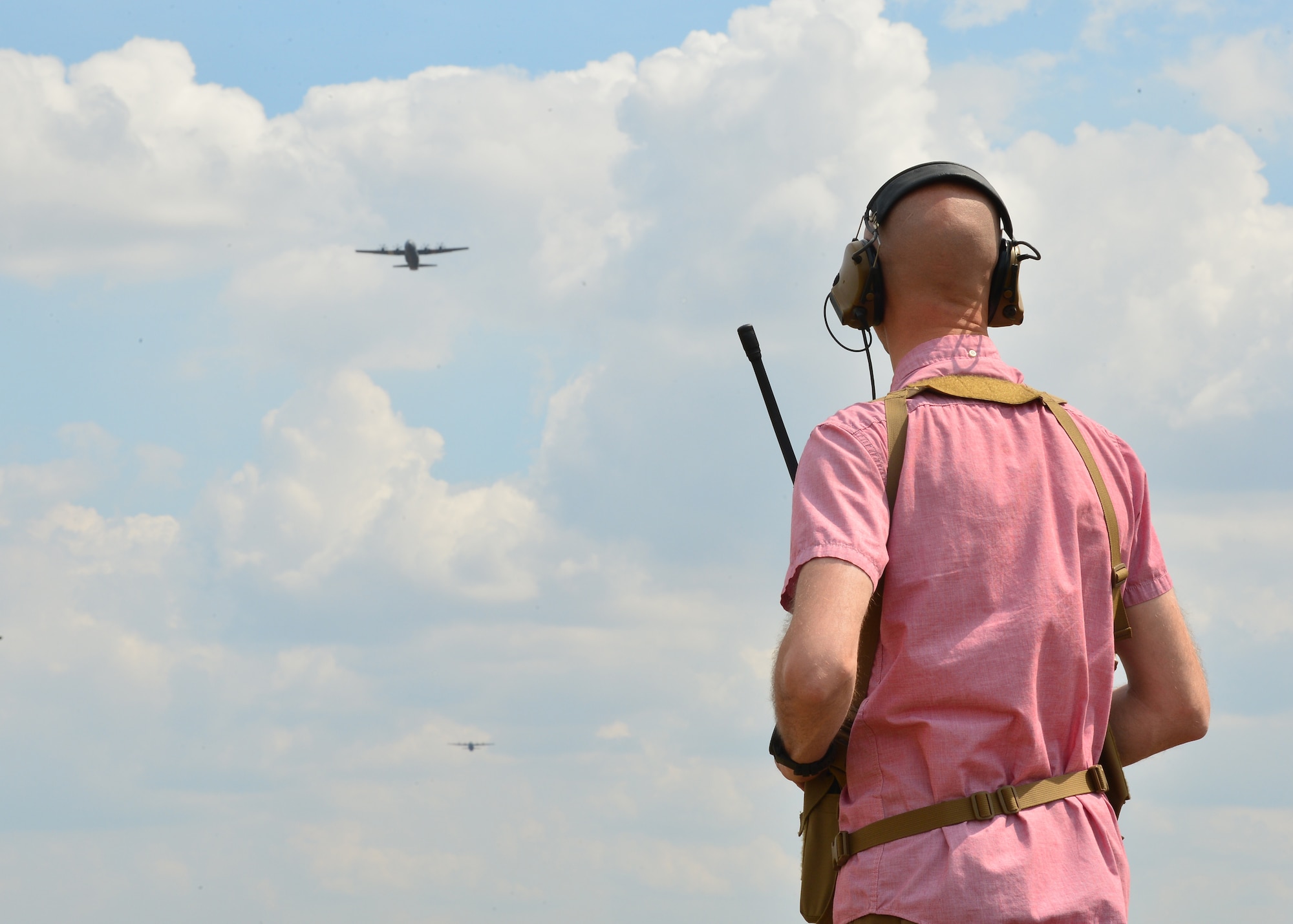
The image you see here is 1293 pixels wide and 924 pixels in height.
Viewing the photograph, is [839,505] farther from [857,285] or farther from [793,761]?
[857,285]

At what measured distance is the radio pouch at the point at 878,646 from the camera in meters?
4.76

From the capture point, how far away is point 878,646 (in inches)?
187

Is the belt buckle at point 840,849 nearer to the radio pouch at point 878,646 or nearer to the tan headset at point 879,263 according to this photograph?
the radio pouch at point 878,646

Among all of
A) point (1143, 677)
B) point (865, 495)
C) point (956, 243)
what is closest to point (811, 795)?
point (865, 495)

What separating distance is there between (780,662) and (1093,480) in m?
1.37

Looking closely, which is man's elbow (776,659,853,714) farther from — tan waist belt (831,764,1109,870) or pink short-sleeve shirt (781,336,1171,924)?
tan waist belt (831,764,1109,870)

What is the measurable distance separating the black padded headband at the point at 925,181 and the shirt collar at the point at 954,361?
0.54 metres

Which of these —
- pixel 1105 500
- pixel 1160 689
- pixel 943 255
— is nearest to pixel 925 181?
pixel 943 255

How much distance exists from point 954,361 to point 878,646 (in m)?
1.10

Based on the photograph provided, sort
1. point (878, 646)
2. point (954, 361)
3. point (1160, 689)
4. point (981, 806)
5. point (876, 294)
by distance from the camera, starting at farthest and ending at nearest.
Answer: point (876, 294) < point (1160, 689) < point (954, 361) < point (878, 646) < point (981, 806)

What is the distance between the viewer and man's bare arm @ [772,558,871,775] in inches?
170

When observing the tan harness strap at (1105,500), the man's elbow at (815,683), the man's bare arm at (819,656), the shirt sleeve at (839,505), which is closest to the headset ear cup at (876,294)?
the tan harness strap at (1105,500)

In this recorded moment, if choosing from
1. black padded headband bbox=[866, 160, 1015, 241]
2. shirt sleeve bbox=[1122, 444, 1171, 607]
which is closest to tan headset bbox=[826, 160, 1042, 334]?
black padded headband bbox=[866, 160, 1015, 241]

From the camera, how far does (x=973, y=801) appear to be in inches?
176
